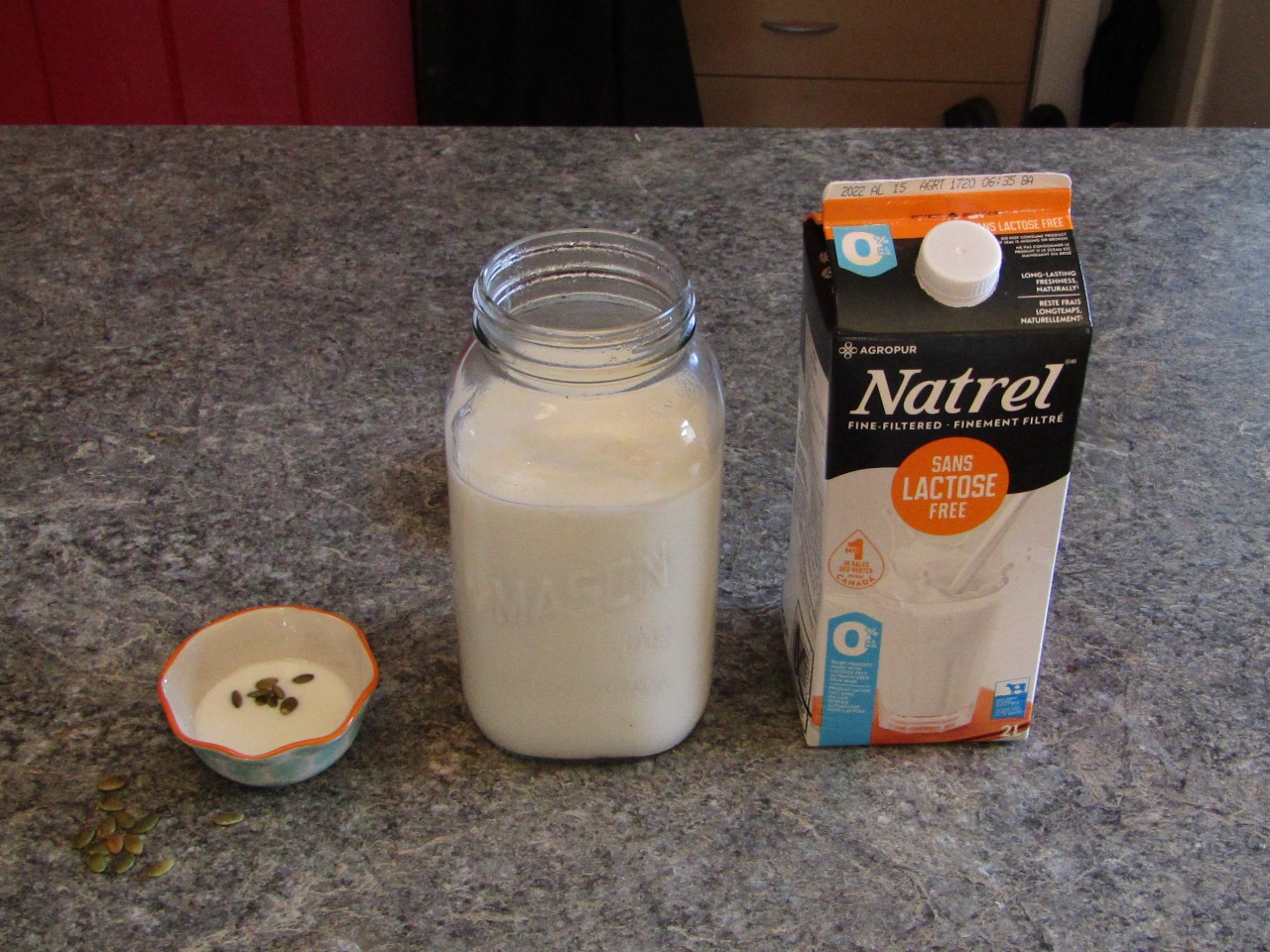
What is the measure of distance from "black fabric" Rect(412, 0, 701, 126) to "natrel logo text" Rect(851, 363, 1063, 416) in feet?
5.22

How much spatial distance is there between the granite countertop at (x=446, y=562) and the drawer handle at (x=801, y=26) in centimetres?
137

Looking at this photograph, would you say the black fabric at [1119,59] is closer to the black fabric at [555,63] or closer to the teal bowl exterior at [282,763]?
the black fabric at [555,63]

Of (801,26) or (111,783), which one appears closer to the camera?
(111,783)

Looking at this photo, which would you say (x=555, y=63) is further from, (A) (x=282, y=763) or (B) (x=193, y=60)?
(A) (x=282, y=763)

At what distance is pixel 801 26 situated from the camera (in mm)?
2561

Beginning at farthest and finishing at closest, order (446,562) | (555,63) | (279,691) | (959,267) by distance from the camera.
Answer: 1. (555,63)
2. (446,562)
3. (279,691)
4. (959,267)

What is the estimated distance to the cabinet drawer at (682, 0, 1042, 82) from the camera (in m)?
2.54

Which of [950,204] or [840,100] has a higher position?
[950,204]

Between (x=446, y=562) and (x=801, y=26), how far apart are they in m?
2.03

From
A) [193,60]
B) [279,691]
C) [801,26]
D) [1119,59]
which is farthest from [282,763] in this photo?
[1119,59]

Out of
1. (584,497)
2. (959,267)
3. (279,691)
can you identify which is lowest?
(279,691)

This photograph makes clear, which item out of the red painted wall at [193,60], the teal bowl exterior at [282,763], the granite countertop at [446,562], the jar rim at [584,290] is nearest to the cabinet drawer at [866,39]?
the red painted wall at [193,60]

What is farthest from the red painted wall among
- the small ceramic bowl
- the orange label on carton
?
the orange label on carton

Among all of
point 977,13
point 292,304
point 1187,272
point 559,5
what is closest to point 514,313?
point 292,304
